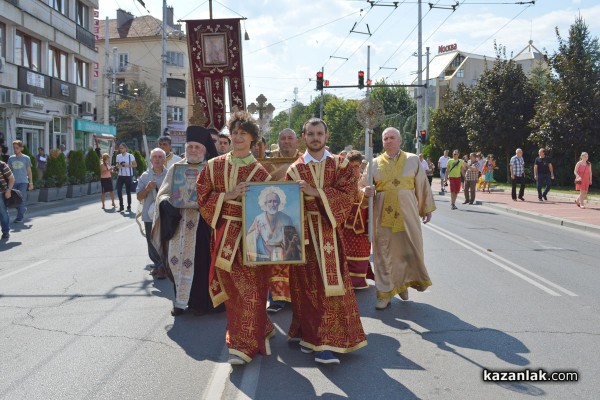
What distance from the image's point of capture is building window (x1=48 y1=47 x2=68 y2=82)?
118 ft

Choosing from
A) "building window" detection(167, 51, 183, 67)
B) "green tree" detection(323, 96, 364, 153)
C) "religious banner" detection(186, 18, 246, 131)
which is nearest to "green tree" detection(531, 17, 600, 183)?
"religious banner" detection(186, 18, 246, 131)

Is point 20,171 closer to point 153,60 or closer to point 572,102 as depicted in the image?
point 572,102

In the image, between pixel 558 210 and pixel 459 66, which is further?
pixel 459 66

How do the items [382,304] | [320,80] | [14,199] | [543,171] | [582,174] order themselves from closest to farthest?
[382,304] < [14,199] < [582,174] < [543,171] < [320,80]

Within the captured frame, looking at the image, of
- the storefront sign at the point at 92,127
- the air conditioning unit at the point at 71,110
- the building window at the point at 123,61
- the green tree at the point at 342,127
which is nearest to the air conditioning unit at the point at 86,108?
the storefront sign at the point at 92,127

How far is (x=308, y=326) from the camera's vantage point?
5.39 metres

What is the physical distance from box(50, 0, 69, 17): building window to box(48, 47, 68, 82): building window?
7.30ft

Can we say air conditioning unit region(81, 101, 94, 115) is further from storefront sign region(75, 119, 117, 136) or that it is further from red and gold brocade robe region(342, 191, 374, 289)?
red and gold brocade robe region(342, 191, 374, 289)

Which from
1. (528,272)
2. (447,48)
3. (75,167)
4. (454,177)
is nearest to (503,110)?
(454,177)

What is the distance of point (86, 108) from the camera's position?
41219mm

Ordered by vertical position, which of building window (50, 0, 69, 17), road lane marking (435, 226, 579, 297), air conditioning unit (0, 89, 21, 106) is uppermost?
building window (50, 0, 69, 17)

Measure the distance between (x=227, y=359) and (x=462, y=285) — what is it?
3970 millimetres

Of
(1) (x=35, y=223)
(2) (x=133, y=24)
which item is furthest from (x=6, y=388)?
(2) (x=133, y=24)

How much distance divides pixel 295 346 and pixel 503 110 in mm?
32167
